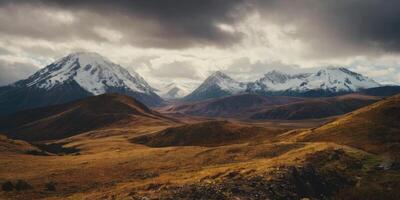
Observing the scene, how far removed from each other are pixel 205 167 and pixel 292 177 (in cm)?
2015

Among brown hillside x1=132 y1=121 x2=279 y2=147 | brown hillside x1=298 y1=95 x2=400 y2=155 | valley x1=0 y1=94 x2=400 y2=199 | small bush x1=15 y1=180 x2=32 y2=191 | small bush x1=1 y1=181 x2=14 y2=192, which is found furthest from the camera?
brown hillside x1=132 y1=121 x2=279 y2=147

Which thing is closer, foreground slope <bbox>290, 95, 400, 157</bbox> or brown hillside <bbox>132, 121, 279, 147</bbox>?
foreground slope <bbox>290, 95, 400, 157</bbox>

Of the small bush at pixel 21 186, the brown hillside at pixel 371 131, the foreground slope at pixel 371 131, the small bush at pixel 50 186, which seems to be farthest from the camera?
the brown hillside at pixel 371 131

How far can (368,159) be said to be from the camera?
257 feet

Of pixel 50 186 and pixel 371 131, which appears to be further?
pixel 371 131

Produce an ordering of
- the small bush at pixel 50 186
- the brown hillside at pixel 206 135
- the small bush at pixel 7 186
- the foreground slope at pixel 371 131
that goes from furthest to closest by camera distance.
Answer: the brown hillside at pixel 206 135, the foreground slope at pixel 371 131, the small bush at pixel 50 186, the small bush at pixel 7 186

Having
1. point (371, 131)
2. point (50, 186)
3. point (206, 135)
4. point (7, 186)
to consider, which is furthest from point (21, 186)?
point (206, 135)

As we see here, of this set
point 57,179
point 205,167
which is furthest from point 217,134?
point 57,179

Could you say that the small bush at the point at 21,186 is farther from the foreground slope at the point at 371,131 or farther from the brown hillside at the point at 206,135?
the brown hillside at the point at 206,135

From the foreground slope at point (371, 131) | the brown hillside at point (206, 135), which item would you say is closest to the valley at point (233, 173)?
the foreground slope at point (371, 131)

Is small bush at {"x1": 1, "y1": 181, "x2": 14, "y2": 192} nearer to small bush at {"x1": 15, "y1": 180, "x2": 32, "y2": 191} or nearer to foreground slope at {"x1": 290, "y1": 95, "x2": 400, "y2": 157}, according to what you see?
small bush at {"x1": 15, "y1": 180, "x2": 32, "y2": 191}

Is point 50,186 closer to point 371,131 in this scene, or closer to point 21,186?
point 21,186

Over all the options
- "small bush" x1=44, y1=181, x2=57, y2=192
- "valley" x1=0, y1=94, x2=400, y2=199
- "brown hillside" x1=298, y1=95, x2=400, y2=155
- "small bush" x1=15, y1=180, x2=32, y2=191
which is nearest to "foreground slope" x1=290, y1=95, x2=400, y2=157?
"brown hillside" x1=298, y1=95, x2=400, y2=155

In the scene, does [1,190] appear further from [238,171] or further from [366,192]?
[366,192]
